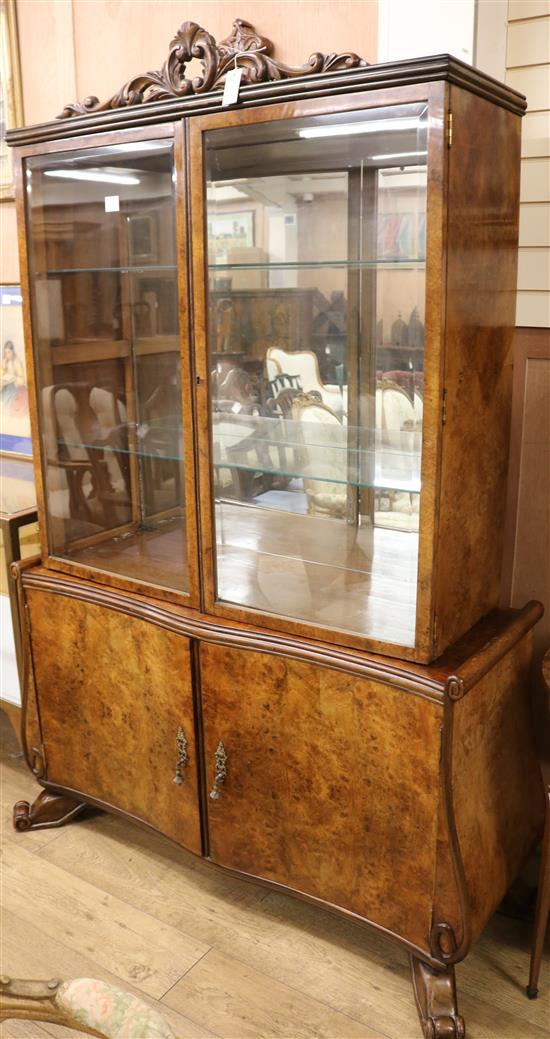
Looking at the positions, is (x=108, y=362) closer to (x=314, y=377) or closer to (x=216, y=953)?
(x=314, y=377)

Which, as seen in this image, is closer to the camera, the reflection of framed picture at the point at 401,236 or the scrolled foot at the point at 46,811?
the reflection of framed picture at the point at 401,236

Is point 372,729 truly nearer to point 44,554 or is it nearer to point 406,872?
point 406,872

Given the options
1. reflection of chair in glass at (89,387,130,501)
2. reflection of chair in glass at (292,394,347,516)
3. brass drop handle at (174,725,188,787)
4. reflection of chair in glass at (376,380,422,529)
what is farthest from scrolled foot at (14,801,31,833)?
reflection of chair in glass at (376,380,422,529)

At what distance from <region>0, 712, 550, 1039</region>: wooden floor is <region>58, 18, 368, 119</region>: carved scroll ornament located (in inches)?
71.3

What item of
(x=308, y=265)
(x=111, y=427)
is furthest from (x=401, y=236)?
(x=111, y=427)

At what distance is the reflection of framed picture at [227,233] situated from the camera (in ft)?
6.14

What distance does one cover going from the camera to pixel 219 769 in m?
2.02

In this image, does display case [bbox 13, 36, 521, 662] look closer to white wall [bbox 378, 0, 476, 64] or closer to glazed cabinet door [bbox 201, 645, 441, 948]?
glazed cabinet door [bbox 201, 645, 441, 948]

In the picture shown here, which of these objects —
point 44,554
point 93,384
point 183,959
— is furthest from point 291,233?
point 183,959

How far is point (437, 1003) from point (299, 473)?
3.65 feet

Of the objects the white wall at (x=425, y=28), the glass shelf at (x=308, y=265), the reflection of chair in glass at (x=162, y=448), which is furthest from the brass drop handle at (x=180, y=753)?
the white wall at (x=425, y=28)

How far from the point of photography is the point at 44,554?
7.70ft

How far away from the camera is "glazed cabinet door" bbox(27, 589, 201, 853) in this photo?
81.8 inches

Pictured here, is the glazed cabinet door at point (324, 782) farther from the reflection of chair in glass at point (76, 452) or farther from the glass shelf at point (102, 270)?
the glass shelf at point (102, 270)
